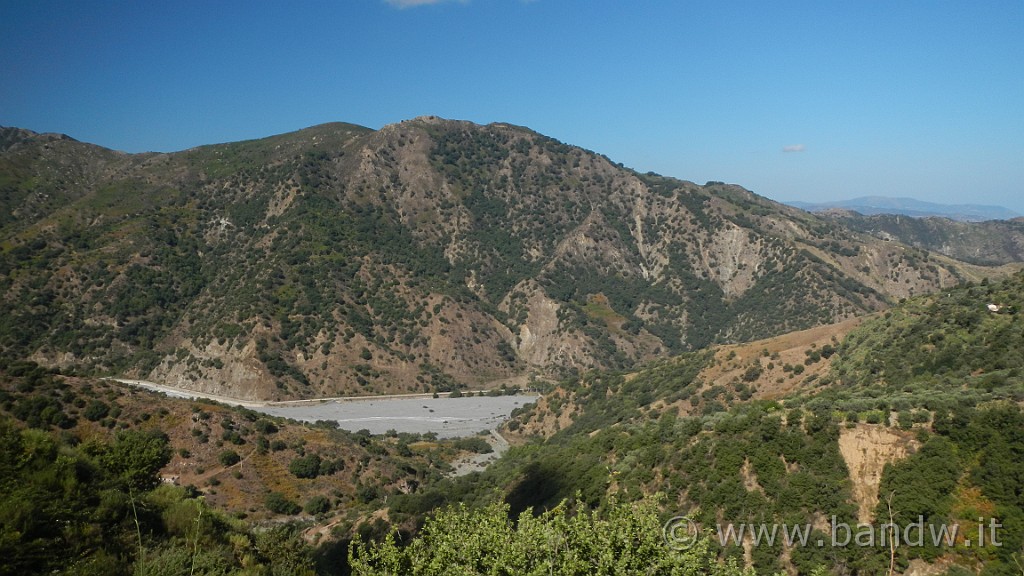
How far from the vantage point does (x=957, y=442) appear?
27062mm

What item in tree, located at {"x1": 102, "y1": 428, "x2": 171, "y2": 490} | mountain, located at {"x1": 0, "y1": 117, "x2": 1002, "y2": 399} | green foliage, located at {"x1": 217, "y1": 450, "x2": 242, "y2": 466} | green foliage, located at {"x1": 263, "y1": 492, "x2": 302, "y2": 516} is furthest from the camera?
mountain, located at {"x1": 0, "y1": 117, "x2": 1002, "y2": 399}

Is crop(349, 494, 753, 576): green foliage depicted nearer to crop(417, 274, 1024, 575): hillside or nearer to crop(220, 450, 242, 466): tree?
crop(417, 274, 1024, 575): hillside

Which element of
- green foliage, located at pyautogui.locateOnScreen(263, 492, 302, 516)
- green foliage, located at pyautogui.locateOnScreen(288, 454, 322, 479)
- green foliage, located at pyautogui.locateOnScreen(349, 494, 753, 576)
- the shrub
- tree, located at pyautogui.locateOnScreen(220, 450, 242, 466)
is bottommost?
the shrub

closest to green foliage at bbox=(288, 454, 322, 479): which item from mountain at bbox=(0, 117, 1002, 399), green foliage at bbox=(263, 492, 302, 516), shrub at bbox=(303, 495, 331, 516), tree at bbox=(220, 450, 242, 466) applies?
shrub at bbox=(303, 495, 331, 516)

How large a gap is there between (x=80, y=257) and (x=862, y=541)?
5341 inches

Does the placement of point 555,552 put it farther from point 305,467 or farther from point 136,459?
point 305,467

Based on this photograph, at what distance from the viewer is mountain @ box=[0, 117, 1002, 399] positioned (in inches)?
4099

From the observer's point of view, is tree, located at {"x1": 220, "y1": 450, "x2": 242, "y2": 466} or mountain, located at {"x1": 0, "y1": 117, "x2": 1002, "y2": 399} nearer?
tree, located at {"x1": 220, "y1": 450, "x2": 242, "y2": 466}

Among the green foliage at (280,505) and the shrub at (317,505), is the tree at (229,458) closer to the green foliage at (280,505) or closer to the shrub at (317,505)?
the green foliage at (280,505)

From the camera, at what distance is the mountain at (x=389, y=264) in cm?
10412

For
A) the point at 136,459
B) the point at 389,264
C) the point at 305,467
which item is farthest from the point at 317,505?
the point at 389,264

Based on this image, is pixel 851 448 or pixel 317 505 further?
pixel 317 505

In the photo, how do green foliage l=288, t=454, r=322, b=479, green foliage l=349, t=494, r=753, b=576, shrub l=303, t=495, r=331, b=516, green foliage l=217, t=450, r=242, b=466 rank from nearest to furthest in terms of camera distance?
1. green foliage l=349, t=494, r=753, b=576
2. shrub l=303, t=495, r=331, b=516
3. green foliage l=217, t=450, r=242, b=466
4. green foliage l=288, t=454, r=322, b=479

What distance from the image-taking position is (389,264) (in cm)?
12788
